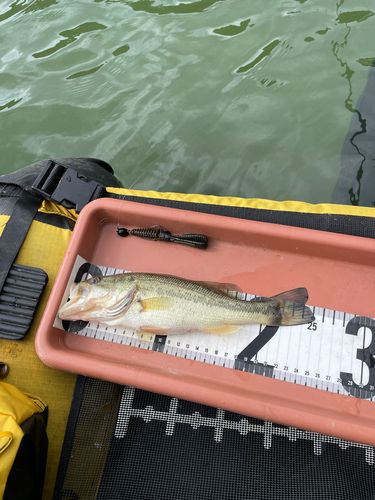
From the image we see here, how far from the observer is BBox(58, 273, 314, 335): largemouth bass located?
2357 mm

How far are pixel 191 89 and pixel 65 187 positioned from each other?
8.89 ft

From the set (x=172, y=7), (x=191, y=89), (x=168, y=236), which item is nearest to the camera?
(x=168, y=236)

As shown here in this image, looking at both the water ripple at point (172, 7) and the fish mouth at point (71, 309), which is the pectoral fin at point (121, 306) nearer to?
the fish mouth at point (71, 309)

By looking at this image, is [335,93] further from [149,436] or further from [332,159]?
[149,436]

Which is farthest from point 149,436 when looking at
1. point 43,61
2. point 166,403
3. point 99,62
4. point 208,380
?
point 43,61

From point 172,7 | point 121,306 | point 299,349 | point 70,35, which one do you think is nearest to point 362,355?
point 299,349

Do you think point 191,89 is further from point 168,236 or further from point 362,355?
point 362,355

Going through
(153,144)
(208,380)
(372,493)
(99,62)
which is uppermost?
(99,62)

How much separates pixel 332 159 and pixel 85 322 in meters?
3.46

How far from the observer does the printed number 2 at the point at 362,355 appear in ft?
7.26

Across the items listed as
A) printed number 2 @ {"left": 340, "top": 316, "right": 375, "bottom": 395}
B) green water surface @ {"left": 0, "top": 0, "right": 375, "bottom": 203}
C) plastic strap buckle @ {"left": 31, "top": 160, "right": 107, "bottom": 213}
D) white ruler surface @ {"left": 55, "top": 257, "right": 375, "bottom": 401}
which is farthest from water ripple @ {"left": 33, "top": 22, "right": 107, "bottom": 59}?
printed number 2 @ {"left": 340, "top": 316, "right": 375, "bottom": 395}

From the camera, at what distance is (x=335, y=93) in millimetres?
4180

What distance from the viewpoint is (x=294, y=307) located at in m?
2.39

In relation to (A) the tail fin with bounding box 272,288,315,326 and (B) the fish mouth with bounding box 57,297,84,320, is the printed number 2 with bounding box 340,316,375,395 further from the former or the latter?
(B) the fish mouth with bounding box 57,297,84,320
